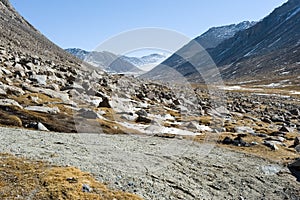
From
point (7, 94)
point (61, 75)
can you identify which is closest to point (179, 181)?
point (7, 94)

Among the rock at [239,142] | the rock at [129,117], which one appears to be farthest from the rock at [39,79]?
the rock at [239,142]

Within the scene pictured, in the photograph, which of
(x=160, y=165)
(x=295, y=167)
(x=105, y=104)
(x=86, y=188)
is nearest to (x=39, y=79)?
(x=105, y=104)

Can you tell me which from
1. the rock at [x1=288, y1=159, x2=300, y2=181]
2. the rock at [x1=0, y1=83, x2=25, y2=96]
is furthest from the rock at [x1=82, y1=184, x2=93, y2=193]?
the rock at [x1=0, y1=83, x2=25, y2=96]

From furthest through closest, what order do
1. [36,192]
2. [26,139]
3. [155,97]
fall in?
[155,97], [26,139], [36,192]

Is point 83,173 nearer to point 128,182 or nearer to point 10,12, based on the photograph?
point 128,182

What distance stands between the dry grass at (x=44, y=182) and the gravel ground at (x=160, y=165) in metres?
0.94

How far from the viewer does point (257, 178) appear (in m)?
24.3

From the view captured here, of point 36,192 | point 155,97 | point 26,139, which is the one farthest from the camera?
point 155,97

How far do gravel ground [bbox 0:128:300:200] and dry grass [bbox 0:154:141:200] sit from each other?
37.2 inches

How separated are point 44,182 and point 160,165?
875 centimetres

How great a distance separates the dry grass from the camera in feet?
47.5

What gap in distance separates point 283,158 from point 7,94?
30.1 m

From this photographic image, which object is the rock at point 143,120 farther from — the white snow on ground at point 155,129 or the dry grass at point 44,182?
the dry grass at point 44,182

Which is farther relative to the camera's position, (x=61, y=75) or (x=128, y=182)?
(x=61, y=75)
